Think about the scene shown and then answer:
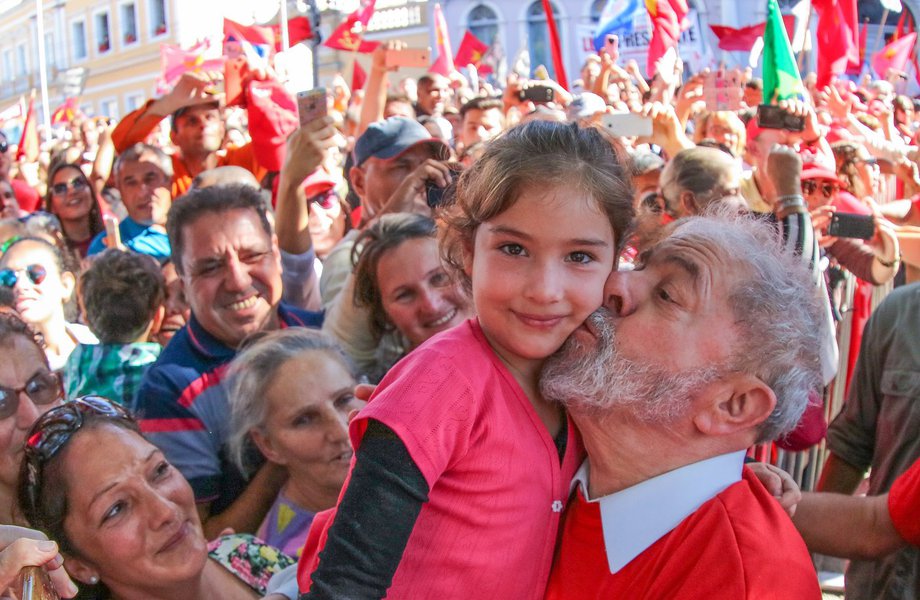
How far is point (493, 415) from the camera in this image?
1681 mm

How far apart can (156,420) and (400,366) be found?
48.7 inches

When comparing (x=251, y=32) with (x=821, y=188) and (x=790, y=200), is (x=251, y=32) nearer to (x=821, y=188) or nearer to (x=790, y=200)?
(x=821, y=188)

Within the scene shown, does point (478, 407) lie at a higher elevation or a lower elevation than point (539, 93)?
lower

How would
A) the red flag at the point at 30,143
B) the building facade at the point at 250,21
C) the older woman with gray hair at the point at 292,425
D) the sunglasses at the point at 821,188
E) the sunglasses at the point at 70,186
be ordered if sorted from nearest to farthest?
1. the older woman with gray hair at the point at 292,425
2. the sunglasses at the point at 821,188
3. the sunglasses at the point at 70,186
4. the red flag at the point at 30,143
5. the building facade at the point at 250,21

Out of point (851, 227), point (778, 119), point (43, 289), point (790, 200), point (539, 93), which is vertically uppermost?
point (539, 93)

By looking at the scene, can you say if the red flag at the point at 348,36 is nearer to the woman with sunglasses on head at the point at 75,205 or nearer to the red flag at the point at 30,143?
the red flag at the point at 30,143

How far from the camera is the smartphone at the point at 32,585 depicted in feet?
4.32

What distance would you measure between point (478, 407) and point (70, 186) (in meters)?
5.14

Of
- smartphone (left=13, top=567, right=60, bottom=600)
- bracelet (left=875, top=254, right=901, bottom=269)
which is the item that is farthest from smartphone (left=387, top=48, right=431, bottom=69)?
smartphone (left=13, top=567, right=60, bottom=600)

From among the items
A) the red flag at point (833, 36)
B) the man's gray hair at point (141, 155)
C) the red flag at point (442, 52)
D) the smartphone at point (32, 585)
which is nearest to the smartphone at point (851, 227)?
the smartphone at point (32, 585)

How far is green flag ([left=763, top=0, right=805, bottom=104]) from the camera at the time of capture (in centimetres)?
587

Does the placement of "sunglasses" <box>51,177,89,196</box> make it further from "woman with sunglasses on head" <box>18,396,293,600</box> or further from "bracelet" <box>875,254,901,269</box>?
"bracelet" <box>875,254,901,269</box>

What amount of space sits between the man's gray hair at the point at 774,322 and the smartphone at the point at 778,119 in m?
3.39

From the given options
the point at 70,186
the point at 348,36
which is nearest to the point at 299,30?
the point at 348,36
